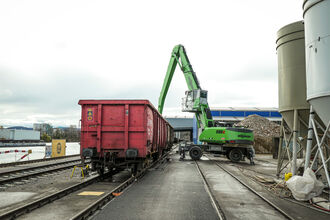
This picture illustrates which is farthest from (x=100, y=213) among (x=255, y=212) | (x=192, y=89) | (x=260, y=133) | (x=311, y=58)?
(x=260, y=133)

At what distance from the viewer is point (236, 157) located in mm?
18312

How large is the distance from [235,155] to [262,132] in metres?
18.1

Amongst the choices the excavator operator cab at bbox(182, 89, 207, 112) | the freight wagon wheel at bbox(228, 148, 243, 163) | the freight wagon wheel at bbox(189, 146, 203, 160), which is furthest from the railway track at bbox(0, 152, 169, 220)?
the excavator operator cab at bbox(182, 89, 207, 112)

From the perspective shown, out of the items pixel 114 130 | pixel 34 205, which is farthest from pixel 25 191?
pixel 114 130

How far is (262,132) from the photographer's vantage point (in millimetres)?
34375

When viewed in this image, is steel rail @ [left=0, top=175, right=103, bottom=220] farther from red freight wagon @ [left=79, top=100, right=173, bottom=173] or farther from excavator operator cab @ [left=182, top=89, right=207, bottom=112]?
excavator operator cab @ [left=182, top=89, right=207, bottom=112]

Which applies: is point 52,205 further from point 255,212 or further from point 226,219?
point 255,212

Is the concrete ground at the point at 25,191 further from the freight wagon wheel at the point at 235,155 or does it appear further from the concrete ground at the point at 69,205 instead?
the freight wagon wheel at the point at 235,155

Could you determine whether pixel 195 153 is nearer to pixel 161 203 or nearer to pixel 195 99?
pixel 195 99

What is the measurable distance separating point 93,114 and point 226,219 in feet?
21.3

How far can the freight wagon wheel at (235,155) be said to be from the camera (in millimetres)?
18172

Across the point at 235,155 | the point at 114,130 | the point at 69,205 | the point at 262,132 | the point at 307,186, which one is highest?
the point at 114,130

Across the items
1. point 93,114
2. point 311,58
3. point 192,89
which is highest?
point 192,89

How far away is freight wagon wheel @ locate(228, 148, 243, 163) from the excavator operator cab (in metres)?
5.29
